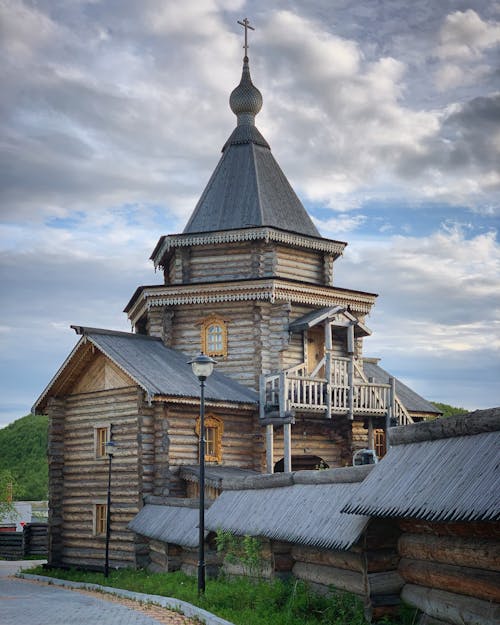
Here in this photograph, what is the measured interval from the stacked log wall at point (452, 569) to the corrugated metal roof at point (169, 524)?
7.03m

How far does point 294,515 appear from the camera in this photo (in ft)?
44.1

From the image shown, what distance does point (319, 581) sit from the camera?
1299 cm

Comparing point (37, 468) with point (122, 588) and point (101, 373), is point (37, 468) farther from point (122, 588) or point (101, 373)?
point (122, 588)

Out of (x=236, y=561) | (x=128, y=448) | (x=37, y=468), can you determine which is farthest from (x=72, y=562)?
(x=37, y=468)

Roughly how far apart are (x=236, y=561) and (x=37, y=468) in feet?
163

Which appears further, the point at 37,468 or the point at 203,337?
the point at 37,468

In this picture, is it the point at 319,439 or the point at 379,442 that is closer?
the point at 319,439

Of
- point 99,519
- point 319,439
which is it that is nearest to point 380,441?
point 319,439

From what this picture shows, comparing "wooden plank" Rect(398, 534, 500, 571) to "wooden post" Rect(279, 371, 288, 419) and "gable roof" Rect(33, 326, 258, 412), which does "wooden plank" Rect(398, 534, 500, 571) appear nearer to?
"gable roof" Rect(33, 326, 258, 412)

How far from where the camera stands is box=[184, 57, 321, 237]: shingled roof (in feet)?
92.4

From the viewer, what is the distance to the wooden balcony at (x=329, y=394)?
2367cm

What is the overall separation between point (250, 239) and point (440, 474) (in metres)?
17.5

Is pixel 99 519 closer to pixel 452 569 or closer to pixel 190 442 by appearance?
pixel 190 442

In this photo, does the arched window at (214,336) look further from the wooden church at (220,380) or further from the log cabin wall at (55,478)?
the log cabin wall at (55,478)
